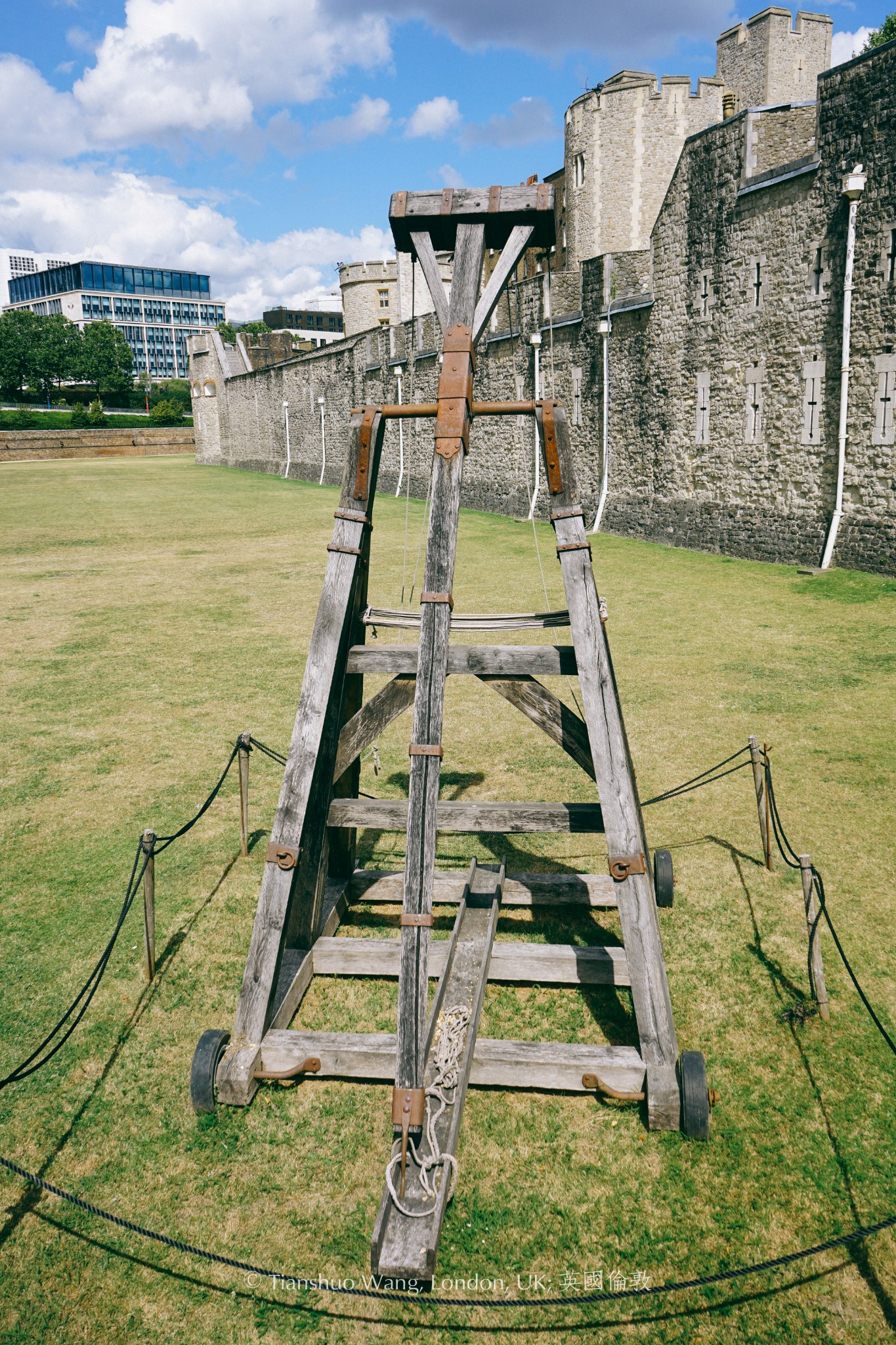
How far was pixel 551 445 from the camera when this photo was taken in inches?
158

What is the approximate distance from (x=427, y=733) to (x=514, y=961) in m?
1.44

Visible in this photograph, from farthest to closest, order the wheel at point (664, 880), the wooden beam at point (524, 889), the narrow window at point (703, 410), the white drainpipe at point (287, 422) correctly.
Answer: the white drainpipe at point (287, 422) < the narrow window at point (703, 410) < the wheel at point (664, 880) < the wooden beam at point (524, 889)

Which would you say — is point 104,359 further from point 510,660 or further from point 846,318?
point 510,660

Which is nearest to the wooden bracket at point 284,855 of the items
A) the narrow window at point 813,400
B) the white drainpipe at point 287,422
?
the narrow window at point 813,400

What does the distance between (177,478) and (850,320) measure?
112ft

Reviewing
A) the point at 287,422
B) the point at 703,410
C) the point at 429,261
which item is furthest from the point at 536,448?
the point at 287,422

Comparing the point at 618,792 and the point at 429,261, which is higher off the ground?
the point at 429,261

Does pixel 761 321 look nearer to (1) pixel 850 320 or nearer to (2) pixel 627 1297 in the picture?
(1) pixel 850 320

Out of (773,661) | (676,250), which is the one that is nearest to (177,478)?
(676,250)

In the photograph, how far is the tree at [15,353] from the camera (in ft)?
272

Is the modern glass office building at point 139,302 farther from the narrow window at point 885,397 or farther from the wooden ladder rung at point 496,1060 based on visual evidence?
the wooden ladder rung at point 496,1060

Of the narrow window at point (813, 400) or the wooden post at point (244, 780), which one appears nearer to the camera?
the wooden post at point (244, 780)

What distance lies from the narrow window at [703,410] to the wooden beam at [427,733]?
14126 millimetres

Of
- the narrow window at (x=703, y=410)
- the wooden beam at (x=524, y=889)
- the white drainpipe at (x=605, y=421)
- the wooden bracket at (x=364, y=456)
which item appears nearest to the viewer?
the wooden bracket at (x=364, y=456)
